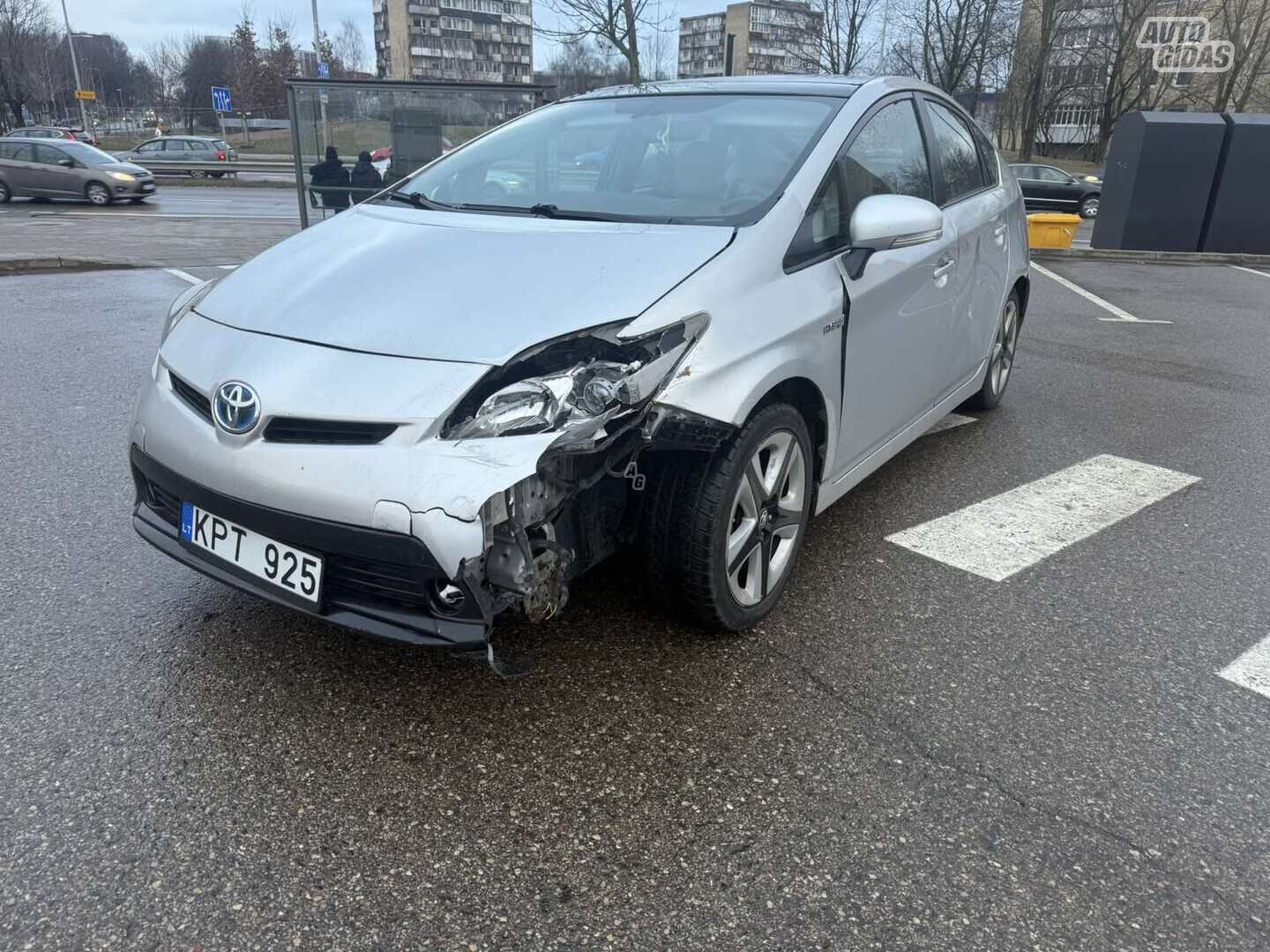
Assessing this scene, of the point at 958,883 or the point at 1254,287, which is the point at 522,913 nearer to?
the point at 958,883

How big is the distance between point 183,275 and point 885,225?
30.0 ft

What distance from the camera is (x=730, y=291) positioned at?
252cm

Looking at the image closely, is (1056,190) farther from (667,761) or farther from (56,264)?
(667,761)

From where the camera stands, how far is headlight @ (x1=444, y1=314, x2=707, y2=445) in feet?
7.10

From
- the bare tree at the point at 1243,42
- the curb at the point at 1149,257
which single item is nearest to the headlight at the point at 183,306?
the curb at the point at 1149,257

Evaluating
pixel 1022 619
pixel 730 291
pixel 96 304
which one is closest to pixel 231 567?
pixel 730 291

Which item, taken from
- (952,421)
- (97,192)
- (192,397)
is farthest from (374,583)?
(97,192)

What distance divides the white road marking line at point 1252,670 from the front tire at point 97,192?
2282 centimetres

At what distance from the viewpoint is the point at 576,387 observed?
2.24 m

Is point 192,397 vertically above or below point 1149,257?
above

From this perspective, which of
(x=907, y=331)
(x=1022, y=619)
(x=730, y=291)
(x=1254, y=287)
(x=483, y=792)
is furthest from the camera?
(x=1254, y=287)

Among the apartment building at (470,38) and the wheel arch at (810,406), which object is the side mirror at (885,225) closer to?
Answer: the wheel arch at (810,406)

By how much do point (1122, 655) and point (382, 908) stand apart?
2.25 meters

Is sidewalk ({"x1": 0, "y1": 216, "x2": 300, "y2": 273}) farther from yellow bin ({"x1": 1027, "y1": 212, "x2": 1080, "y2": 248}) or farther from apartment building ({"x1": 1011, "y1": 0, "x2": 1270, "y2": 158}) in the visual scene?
apartment building ({"x1": 1011, "y1": 0, "x2": 1270, "y2": 158})
